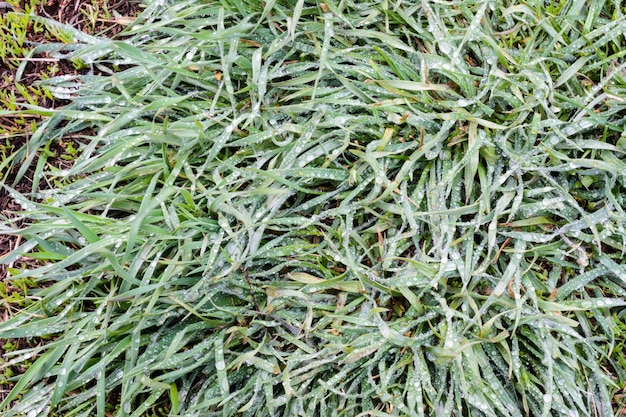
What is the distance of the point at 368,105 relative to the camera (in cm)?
151

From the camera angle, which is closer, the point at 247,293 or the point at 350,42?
the point at 247,293

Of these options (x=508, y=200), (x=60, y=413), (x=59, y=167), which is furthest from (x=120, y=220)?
(x=508, y=200)

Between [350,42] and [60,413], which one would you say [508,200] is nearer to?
[350,42]

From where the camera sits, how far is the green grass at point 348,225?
1438mm

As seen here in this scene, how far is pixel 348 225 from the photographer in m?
1.49

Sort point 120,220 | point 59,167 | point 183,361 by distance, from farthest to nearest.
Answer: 1. point 59,167
2. point 120,220
3. point 183,361

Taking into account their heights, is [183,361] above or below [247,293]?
below

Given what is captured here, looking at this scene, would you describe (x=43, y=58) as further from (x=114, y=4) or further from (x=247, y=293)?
(x=247, y=293)

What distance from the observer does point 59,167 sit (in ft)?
5.62

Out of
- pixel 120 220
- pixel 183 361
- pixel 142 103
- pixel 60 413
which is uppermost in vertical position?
pixel 142 103

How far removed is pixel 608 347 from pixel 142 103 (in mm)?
1491

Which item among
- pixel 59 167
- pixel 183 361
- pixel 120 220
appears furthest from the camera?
pixel 59 167

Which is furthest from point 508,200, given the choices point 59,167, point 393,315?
point 59,167

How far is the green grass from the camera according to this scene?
1.44 m
